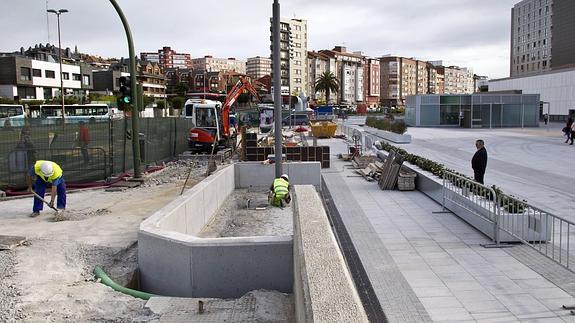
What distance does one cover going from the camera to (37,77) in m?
78.0

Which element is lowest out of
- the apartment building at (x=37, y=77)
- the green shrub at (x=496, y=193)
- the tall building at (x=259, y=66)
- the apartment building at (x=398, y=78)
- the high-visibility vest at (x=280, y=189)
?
the high-visibility vest at (x=280, y=189)

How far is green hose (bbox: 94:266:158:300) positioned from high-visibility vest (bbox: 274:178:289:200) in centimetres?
582

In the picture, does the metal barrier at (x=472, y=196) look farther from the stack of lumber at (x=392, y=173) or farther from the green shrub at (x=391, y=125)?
the green shrub at (x=391, y=125)

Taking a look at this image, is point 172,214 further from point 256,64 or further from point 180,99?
point 256,64

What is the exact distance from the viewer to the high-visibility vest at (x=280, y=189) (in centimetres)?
1270

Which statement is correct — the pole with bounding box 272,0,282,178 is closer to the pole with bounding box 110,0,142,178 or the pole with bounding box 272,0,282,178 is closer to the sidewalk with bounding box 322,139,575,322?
the sidewalk with bounding box 322,139,575,322

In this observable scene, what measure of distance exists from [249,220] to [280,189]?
61.2 inches

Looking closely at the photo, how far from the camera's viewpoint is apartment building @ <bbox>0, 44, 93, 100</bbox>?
7162cm

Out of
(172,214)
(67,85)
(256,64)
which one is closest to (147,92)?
(67,85)

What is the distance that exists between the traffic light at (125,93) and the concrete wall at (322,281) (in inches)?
417

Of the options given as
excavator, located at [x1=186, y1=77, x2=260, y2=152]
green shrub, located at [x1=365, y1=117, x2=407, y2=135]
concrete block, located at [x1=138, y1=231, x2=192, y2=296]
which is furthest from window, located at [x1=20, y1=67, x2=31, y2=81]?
concrete block, located at [x1=138, y1=231, x2=192, y2=296]

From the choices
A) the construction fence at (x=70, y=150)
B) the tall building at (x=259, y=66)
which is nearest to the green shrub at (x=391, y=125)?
the construction fence at (x=70, y=150)

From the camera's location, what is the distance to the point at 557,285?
6.75 metres

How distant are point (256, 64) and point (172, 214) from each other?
180 metres
